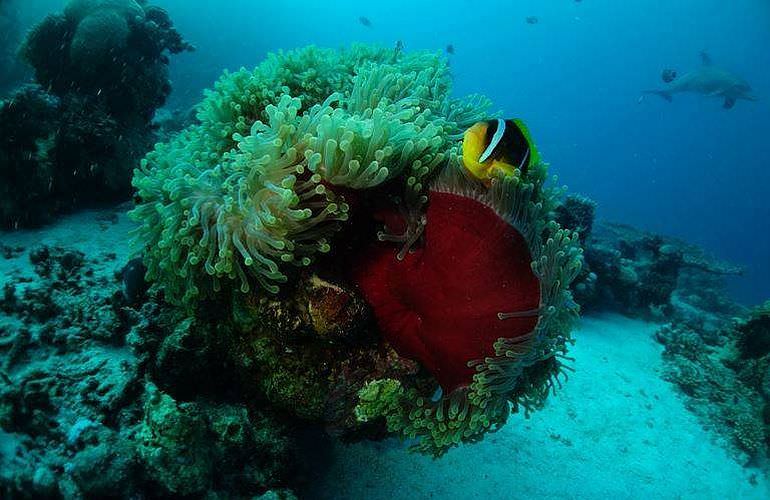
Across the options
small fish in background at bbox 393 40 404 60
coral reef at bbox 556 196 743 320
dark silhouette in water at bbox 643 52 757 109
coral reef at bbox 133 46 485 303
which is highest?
dark silhouette in water at bbox 643 52 757 109

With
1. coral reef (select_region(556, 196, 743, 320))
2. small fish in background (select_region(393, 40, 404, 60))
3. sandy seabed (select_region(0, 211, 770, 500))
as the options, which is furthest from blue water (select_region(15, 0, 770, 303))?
small fish in background (select_region(393, 40, 404, 60))

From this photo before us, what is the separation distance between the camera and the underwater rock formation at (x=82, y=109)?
4.98 metres

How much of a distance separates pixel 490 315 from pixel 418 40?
110m

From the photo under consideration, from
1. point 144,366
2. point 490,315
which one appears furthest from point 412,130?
point 144,366

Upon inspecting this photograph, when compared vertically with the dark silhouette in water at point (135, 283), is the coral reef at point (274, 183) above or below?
above

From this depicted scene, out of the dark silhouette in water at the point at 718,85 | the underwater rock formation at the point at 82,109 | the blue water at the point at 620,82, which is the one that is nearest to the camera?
the underwater rock formation at the point at 82,109

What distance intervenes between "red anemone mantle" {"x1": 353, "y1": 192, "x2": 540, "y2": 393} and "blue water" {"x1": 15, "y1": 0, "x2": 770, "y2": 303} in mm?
46981

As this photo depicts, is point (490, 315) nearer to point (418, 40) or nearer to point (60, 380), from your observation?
point (60, 380)

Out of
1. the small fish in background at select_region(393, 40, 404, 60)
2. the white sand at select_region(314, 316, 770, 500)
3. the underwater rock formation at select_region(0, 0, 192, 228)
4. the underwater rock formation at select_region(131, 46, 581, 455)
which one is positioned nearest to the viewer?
the underwater rock formation at select_region(131, 46, 581, 455)

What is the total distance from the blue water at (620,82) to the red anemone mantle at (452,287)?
47.0 metres

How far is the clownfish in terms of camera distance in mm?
2020

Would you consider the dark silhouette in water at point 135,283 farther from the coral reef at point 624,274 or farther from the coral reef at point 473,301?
the coral reef at point 624,274

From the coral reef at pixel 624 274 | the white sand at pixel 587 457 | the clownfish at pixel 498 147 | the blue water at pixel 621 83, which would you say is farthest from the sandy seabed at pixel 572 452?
the blue water at pixel 621 83

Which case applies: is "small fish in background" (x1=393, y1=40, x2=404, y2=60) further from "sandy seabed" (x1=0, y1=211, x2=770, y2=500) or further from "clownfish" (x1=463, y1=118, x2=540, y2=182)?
"sandy seabed" (x1=0, y1=211, x2=770, y2=500)
